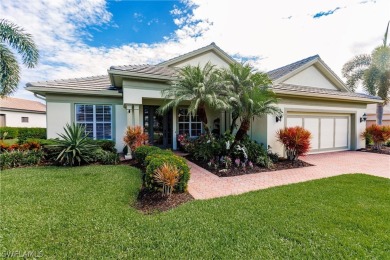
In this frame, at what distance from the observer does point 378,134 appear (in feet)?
41.8

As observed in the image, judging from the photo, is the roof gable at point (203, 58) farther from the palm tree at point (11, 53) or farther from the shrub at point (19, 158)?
the shrub at point (19, 158)

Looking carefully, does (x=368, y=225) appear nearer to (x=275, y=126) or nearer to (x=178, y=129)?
(x=275, y=126)

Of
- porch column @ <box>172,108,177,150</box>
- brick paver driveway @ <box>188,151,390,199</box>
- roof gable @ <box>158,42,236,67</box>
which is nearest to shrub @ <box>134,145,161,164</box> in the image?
brick paver driveway @ <box>188,151,390,199</box>

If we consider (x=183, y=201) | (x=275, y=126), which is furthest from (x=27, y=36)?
(x=275, y=126)

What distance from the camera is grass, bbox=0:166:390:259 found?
113 inches

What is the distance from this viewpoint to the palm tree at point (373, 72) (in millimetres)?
15891

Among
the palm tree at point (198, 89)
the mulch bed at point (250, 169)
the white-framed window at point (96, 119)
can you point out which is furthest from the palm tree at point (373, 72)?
the white-framed window at point (96, 119)

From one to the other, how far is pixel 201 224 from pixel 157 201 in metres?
1.58

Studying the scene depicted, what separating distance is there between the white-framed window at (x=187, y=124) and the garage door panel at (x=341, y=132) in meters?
9.57

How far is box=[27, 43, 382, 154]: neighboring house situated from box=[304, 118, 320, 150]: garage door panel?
0.06 metres

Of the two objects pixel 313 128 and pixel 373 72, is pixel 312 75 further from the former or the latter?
pixel 373 72

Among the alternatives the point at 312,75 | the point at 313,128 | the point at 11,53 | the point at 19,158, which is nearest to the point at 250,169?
the point at 313,128

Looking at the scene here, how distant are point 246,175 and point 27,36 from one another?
43.9 feet

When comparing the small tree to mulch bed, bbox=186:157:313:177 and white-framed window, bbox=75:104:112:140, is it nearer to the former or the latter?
white-framed window, bbox=75:104:112:140
